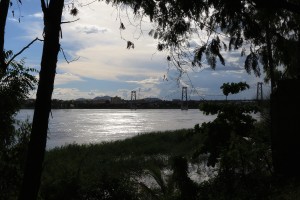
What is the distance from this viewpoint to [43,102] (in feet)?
17.1

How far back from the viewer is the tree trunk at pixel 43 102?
5152 millimetres

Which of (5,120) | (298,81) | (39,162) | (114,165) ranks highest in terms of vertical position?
(298,81)

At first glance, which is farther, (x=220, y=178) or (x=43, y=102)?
(x=220, y=178)

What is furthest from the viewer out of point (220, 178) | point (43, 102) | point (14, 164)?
point (220, 178)

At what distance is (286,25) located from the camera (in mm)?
8812

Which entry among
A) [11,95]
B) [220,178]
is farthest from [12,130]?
[220,178]

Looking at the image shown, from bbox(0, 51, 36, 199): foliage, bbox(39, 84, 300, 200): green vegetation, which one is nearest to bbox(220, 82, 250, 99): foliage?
bbox(39, 84, 300, 200): green vegetation

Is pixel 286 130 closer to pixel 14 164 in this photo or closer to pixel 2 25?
pixel 14 164

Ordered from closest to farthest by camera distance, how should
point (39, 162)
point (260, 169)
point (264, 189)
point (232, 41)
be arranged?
1. point (39, 162)
2. point (232, 41)
3. point (264, 189)
4. point (260, 169)

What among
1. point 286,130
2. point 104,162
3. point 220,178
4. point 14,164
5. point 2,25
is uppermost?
point 2,25

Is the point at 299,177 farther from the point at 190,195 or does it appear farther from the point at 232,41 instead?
the point at 232,41

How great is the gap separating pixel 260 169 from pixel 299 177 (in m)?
1.26

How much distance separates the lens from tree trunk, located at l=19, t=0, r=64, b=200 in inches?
203

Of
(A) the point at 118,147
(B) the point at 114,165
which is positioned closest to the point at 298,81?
(B) the point at 114,165
